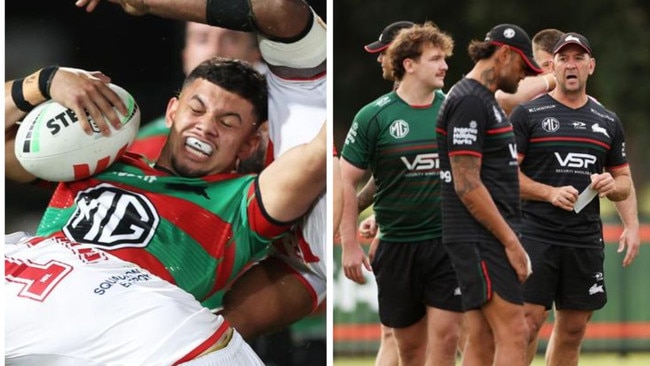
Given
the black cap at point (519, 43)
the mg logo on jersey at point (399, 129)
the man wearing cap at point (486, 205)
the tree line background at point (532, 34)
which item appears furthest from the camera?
the tree line background at point (532, 34)

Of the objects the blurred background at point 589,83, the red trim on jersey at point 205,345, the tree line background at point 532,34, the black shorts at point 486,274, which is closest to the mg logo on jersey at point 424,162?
the black shorts at point 486,274

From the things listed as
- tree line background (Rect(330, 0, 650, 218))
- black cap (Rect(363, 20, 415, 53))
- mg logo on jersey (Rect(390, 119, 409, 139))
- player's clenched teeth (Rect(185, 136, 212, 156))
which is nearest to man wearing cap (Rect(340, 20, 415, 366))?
black cap (Rect(363, 20, 415, 53))

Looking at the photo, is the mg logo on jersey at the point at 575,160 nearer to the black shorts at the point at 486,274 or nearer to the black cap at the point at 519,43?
→ the black cap at the point at 519,43

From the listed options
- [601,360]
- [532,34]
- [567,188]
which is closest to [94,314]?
[567,188]

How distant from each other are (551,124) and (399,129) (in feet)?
1.85

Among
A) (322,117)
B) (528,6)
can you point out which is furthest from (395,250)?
(528,6)

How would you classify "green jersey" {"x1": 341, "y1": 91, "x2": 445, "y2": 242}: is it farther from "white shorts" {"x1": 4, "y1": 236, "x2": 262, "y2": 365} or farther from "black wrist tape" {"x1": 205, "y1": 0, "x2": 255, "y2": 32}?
"white shorts" {"x1": 4, "y1": 236, "x2": 262, "y2": 365}

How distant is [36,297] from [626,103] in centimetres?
856

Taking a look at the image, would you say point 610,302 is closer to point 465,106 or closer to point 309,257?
point 465,106

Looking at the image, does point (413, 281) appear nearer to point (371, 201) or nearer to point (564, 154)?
point (371, 201)

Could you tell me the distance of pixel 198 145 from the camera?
3.62m

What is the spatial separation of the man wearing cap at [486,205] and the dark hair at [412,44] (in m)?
0.29

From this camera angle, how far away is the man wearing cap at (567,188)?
14.8 ft

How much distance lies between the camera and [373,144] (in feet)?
14.3
